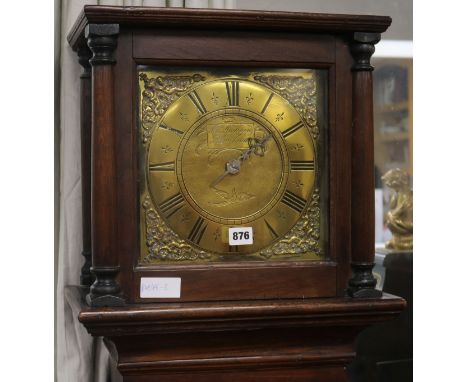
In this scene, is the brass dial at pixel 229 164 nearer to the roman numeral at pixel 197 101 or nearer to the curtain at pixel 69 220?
the roman numeral at pixel 197 101

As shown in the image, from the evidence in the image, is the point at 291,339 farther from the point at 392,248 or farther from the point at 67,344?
the point at 392,248

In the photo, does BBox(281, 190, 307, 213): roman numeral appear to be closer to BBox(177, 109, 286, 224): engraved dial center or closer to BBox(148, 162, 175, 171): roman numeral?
BBox(177, 109, 286, 224): engraved dial center

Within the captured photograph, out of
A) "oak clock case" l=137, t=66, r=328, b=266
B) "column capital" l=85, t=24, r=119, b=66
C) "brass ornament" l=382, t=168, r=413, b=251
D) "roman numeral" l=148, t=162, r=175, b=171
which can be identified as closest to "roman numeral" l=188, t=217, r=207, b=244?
"oak clock case" l=137, t=66, r=328, b=266

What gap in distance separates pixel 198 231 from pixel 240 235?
8cm

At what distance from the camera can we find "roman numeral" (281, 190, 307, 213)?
4.53 ft

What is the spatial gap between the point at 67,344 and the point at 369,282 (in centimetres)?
68

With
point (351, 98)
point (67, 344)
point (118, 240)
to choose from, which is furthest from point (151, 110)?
point (67, 344)

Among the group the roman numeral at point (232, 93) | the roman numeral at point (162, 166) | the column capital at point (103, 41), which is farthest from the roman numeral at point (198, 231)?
the column capital at point (103, 41)

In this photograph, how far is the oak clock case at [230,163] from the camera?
4.39 ft

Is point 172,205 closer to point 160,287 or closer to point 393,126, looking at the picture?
point 160,287

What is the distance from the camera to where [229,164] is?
135 cm

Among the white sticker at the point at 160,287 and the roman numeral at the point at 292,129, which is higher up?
the roman numeral at the point at 292,129

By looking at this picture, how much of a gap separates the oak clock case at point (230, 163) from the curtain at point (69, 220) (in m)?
0.36

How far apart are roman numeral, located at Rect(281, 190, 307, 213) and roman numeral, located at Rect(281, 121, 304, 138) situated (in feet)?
0.34
